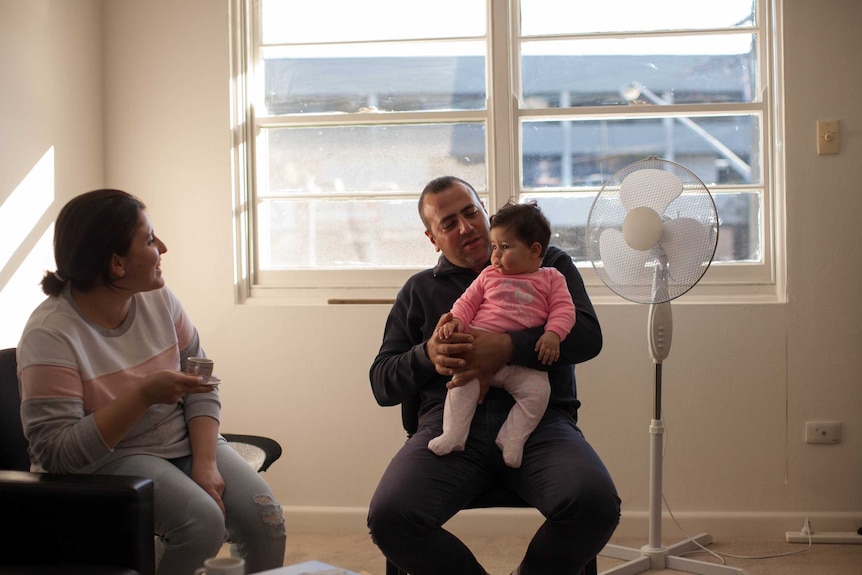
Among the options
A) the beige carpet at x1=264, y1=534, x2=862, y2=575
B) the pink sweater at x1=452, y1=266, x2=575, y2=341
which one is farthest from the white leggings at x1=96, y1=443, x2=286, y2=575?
the beige carpet at x1=264, y1=534, x2=862, y2=575

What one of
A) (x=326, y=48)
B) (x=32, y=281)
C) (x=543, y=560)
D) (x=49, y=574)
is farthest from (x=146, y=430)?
(x=326, y=48)

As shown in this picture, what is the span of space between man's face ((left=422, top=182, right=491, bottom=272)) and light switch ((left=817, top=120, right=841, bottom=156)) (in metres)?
1.49

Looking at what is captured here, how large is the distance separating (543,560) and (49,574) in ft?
3.51

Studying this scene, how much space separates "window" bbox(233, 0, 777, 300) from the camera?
132 inches

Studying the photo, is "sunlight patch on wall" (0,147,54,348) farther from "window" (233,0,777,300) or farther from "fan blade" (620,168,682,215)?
"fan blade" (620,168,682,215)

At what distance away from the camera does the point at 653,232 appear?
260 cm

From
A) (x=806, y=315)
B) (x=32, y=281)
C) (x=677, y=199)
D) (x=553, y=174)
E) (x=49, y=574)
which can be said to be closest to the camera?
(x=49, y=574)

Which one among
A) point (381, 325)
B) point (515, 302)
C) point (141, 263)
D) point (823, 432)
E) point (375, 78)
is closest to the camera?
point (141, 263)

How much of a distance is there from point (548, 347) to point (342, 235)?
1.57 metres

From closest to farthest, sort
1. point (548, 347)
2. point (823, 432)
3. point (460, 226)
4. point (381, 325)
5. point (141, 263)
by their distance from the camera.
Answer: point (141, 263), point (548, 347), point (460, 226), point (823, 432), point (381, 325)

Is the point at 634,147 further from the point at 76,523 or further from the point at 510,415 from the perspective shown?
the point at 76,523

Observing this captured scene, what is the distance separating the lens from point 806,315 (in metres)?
3.20

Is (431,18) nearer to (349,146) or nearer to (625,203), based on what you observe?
(349,146)

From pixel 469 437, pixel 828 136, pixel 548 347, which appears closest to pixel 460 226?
pixel 548 347
